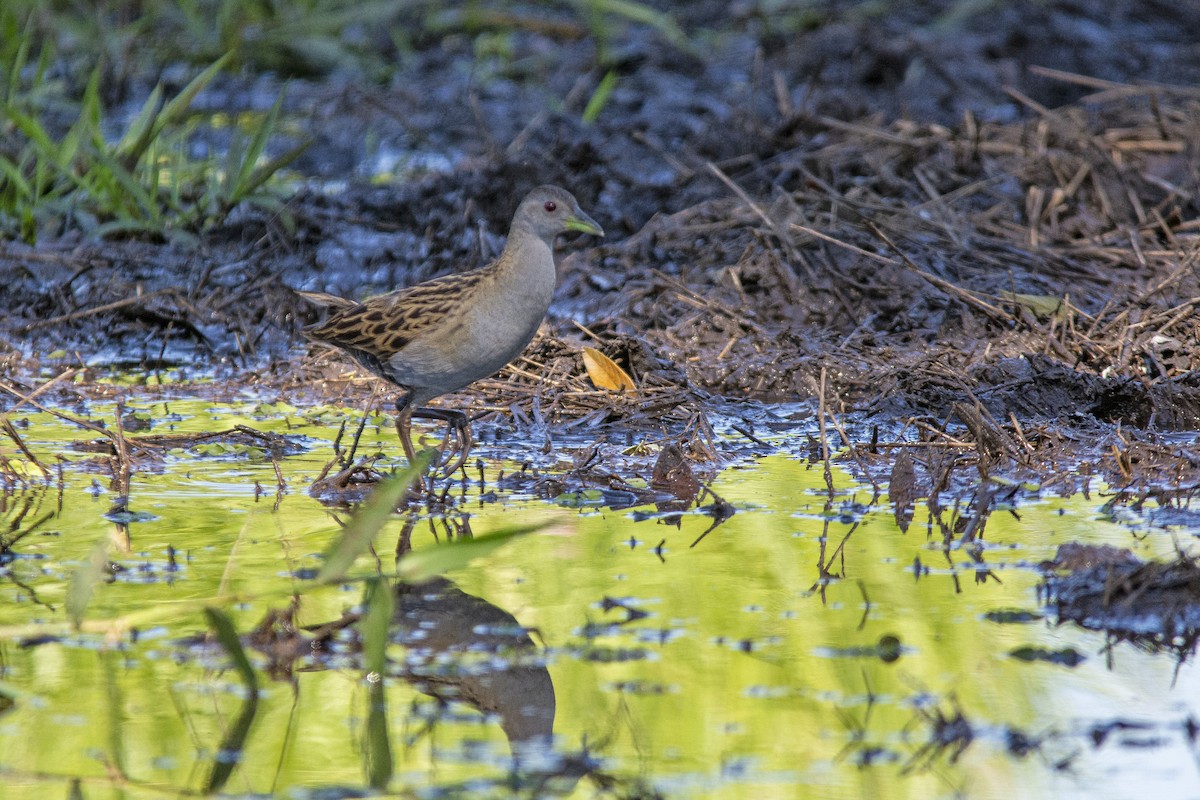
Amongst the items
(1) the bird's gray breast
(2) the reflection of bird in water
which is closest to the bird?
(1) the bird's gray breast

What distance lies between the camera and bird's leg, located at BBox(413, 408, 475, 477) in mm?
5203

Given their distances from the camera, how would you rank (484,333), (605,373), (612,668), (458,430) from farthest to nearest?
(605,373), (458,430), (484,333), (612,668)

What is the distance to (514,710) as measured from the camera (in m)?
3.32

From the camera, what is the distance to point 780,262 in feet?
24.0

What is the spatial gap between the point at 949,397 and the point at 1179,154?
3.40 metres

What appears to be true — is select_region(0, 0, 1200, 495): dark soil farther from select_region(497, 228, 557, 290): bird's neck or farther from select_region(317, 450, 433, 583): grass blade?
select_region(317, 450, 433, 583): grass blade

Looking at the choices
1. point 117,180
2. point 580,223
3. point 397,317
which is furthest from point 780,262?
point 117,180

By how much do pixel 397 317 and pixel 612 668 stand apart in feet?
6.71

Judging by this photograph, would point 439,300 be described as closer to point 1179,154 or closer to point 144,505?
point 144,505

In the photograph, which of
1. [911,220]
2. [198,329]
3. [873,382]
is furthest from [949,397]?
[198,329]

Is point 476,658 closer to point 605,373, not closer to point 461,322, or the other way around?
point 461,322

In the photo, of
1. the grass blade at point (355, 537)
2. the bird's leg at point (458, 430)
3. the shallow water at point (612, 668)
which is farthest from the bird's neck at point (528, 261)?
the grass blade at point (355, 537)

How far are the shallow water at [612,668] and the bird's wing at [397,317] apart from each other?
2.15ft

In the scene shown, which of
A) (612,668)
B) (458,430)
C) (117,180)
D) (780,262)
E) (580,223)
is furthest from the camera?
(117,180)
